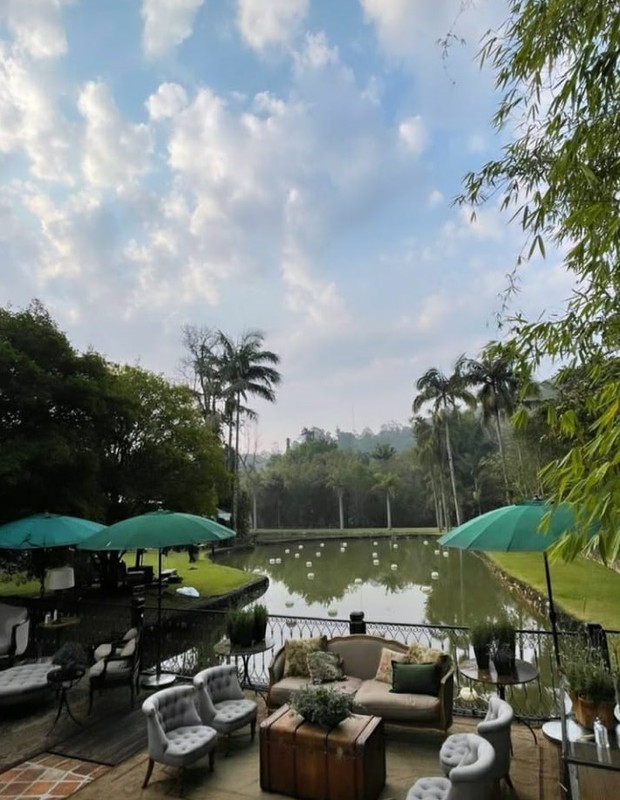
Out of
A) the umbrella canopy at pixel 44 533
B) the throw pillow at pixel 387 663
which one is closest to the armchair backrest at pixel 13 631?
the umbrella canopy at pixel 44 533

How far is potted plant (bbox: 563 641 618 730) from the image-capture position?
289 centimetres

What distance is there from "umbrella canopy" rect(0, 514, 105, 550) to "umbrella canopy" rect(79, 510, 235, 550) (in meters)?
0.71

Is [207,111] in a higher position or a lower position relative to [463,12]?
higher

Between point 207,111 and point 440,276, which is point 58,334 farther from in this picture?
point 440,276

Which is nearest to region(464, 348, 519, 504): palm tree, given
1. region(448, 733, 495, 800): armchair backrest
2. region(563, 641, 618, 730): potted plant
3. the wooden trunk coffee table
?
region(563, 641, 618, 730): potted plant

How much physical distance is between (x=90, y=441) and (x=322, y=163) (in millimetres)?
6450

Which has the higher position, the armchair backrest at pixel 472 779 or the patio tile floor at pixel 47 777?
the armchair backrest at pixel 472 779

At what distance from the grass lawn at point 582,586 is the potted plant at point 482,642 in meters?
3.23

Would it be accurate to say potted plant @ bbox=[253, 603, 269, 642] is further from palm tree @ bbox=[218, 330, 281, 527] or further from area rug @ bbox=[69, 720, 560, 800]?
Result: palm tree @ bbox=[218, 330, 281, 527]

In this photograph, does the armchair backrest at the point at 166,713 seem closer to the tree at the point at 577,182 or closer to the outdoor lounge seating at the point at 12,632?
the outdoor lounge seating at the point at 12,632

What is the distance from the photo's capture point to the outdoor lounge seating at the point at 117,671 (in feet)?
16.5

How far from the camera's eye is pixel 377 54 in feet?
17.3

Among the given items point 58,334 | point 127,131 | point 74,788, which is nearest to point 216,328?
point 58,334

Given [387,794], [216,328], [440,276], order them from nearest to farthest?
[387,794], [440,276], [216,328]
